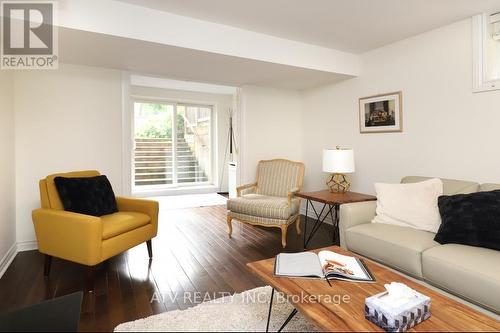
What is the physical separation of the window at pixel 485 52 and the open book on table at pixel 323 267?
6.62 feet

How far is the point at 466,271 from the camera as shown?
5.17ft

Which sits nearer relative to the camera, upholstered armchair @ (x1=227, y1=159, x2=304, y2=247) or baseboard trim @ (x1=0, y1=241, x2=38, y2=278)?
baseboard trim @ (x1=0, y1=241, x2=38, y2=278)

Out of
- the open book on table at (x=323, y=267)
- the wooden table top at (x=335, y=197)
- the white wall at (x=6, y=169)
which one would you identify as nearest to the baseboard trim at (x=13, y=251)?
the white wall at (x=6, y=169)

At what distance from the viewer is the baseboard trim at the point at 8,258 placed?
236 cm

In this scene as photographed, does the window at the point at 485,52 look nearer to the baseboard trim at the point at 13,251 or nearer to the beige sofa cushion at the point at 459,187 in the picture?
the beige sofa cushion at the point at 459,187

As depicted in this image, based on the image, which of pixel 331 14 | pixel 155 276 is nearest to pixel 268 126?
pixel 331 14

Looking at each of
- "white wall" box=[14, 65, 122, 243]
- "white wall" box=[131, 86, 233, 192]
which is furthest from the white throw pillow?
"white wall" box=[131, 86, 233, 192]

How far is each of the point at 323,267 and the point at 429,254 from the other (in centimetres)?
77

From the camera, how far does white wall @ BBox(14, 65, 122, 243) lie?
283 centimetres

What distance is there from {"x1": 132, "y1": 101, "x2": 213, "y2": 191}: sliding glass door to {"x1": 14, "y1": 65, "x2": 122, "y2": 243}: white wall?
2843mm

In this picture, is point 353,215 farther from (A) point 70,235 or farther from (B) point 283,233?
(A) point 70,235

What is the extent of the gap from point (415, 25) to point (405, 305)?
2.61m

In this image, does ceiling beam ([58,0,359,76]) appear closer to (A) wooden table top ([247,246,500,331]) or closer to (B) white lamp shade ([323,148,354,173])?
(B) white lamp shade ([323,148,354,173])

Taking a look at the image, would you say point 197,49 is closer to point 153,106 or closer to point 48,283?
point 48,283
